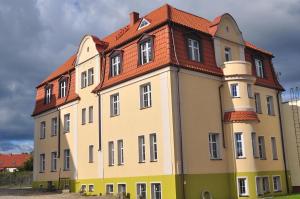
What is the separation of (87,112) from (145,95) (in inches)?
286

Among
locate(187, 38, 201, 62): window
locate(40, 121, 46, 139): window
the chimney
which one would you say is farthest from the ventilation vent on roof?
locate(40, 121, 46, 139): window

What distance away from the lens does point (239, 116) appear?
83.3ft

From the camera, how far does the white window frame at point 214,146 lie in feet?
82.0

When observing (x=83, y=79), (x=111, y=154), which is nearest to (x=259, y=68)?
(x=111, y=154)

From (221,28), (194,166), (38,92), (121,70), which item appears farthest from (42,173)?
(221,28)

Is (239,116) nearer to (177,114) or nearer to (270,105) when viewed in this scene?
(177,114)

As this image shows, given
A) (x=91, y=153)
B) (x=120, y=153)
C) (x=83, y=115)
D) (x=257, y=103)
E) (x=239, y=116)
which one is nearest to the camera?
(x=239, y=116)

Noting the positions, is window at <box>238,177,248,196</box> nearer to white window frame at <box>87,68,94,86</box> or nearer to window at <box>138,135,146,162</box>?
window at <box>138,135,146,162</box>

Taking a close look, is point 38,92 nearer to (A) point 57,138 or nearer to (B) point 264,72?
(A) point 57,138

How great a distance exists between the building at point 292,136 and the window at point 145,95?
12.2m

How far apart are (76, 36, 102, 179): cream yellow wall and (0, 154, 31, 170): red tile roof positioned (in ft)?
224

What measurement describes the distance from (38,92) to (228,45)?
21124 millimetres

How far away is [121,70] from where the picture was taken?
2781cm

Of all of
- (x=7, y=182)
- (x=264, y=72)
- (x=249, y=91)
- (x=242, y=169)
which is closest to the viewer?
(x=242, y=169)
